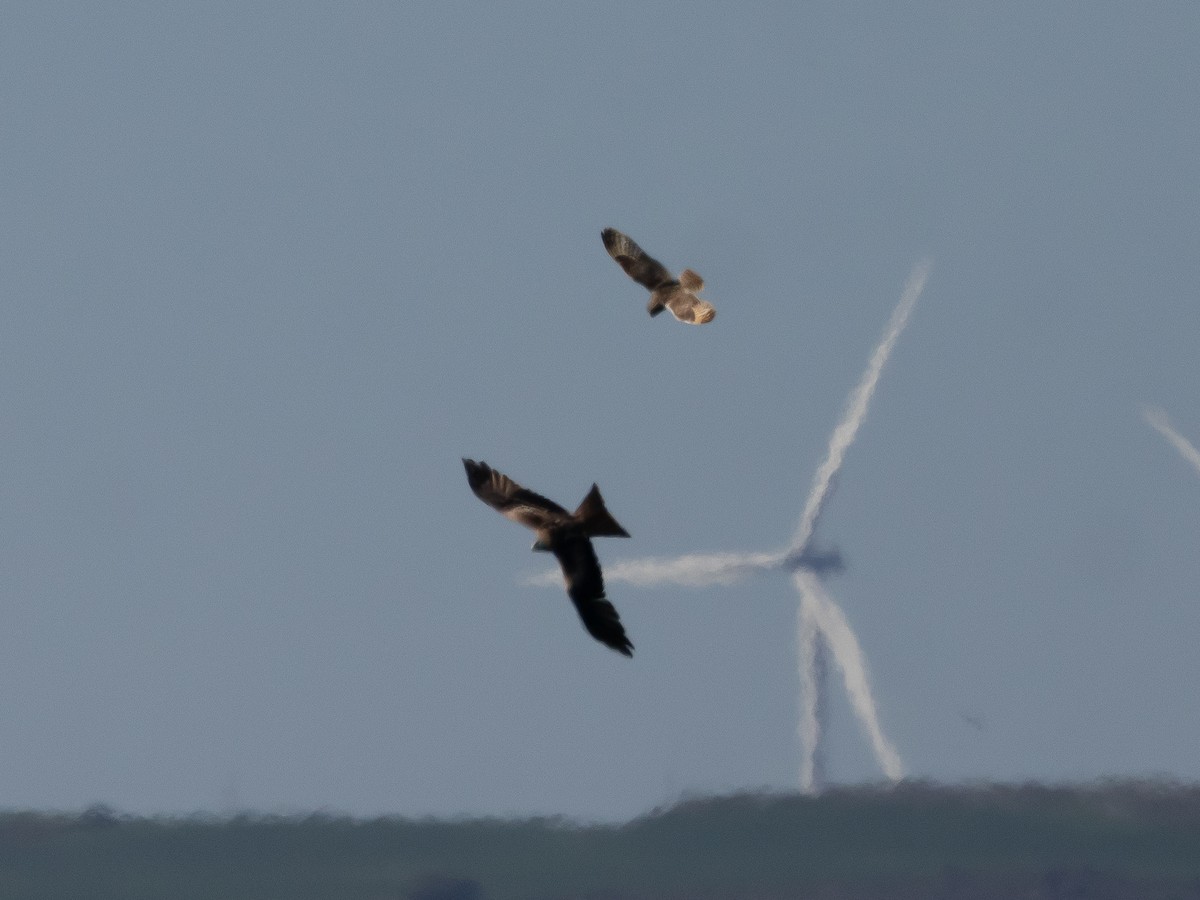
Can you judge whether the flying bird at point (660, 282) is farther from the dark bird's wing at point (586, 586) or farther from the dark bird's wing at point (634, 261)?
the dark bird's wing at point (586, 586)

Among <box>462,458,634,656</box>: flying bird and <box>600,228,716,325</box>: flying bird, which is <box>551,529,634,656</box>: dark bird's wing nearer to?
<box>462,458,634,656</box>: flying bird

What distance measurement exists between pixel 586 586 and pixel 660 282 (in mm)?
18064

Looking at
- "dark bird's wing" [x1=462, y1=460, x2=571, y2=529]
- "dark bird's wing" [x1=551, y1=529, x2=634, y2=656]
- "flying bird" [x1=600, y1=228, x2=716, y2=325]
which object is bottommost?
"dark bird's wing" [x1=551, y1=529, x2=634, y2=656]

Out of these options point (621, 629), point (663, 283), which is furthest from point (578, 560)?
point (663, 283)

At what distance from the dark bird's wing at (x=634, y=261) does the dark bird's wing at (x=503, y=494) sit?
15.5 meters

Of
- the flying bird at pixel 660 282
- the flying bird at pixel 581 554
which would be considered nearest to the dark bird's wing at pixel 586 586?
the flying bird at pixel 581 554

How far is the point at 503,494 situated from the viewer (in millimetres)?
80625

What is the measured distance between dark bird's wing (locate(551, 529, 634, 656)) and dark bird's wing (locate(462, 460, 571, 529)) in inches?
66.7

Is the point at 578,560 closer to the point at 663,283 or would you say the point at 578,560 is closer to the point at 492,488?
the point at 492,488

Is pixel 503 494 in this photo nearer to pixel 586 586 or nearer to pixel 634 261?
pixel 586 586

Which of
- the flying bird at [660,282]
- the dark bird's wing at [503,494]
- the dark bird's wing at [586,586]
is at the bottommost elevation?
the dark bird's wing at [586,586]

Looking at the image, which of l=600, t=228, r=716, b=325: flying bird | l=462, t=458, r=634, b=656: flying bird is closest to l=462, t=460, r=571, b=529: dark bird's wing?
l=462, t=458, r=634, b=656: flying bird

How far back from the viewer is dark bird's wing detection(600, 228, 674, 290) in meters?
94.0

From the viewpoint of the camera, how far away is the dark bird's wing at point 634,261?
9400 centimetres
